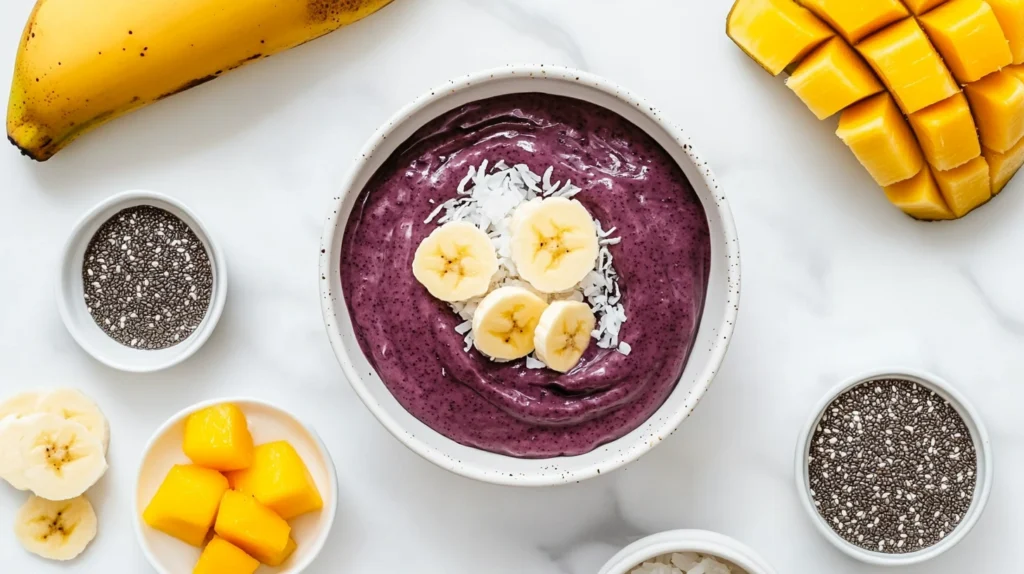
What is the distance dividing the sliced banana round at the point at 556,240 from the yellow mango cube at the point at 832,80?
0.62 m

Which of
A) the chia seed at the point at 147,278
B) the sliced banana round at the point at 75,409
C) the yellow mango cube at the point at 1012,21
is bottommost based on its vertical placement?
the sliced banana round at the point at 75,409

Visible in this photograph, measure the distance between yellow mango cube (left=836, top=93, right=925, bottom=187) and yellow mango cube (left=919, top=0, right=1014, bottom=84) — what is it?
0.16 metres

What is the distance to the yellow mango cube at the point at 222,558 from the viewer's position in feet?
6.61

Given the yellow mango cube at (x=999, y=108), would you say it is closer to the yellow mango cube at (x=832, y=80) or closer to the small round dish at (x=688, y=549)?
the yellow mango cube at (x=832, y=80)

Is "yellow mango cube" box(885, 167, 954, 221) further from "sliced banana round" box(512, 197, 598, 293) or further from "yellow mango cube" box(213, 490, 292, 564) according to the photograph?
"yellow mango cube" box(213, 490, 292, 564)

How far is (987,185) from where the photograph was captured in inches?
81.2

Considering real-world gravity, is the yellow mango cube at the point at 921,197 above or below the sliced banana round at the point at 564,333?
above

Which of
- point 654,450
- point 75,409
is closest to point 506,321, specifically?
point 654,450

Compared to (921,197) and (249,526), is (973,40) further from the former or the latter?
(249,526)

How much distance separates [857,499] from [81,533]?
175cm

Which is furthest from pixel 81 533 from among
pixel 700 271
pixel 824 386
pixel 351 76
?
pixel 824 386

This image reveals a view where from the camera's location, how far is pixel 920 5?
1976mm

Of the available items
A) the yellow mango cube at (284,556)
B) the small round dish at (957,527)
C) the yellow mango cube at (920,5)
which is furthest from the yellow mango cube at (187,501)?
the yellow mango cube at (920,5)

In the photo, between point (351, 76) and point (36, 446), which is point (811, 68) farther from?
point (36, 446)
